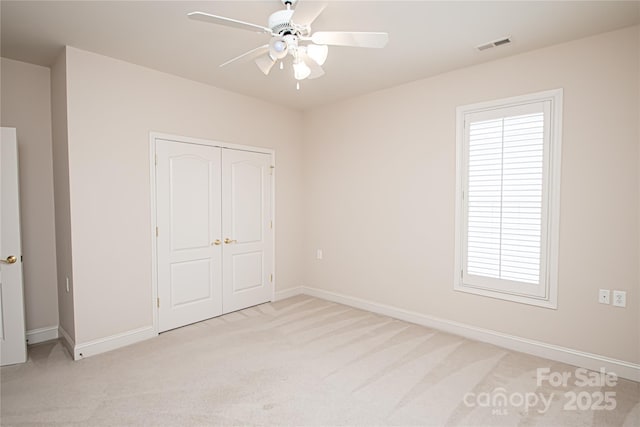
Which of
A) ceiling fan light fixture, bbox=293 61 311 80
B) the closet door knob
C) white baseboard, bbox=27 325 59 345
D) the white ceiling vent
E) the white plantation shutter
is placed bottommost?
white baseboard, bbox=27 325 59 345

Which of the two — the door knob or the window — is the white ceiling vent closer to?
the window

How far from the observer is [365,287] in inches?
174

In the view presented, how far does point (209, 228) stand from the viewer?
4.06 meters

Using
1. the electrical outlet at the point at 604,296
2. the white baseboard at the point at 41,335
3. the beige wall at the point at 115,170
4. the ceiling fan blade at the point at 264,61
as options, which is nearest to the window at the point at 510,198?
the electrical outlet at the point at 604,296

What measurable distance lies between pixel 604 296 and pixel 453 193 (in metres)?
A: 1.51

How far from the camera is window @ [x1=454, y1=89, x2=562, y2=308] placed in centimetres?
301

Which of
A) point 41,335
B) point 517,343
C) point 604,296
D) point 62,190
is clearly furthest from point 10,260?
point 604,296

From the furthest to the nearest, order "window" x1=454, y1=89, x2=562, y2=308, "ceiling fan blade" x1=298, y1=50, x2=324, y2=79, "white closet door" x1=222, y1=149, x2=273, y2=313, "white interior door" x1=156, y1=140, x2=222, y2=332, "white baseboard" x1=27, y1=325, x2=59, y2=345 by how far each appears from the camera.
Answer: "white closet door" x1=222, y1=149, x2=273, y2=313 < "white interior door" x1=156, y1=140, x2=222, y2=332 < "white baseboard" x1=27, y1=325, x2=59, y2=345 < "window" x1=454, y1=89, x2=562, y2=308 < "ceiling fan blade" x1=298, y1=50, x2=324, y2=79

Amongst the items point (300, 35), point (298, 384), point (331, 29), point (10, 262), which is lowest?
point (298, 384)

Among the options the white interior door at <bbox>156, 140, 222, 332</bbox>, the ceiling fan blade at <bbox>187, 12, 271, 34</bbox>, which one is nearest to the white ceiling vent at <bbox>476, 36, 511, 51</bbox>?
the ceiling fan blade at <bbox>187, 12, 271, 34</bbox>

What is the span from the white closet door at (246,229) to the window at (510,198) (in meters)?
2.46

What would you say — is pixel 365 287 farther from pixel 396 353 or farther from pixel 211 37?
pixel 211 37

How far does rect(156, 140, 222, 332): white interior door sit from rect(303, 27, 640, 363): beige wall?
1522 millimetres

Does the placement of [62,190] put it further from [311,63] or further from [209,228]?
[311,63]
